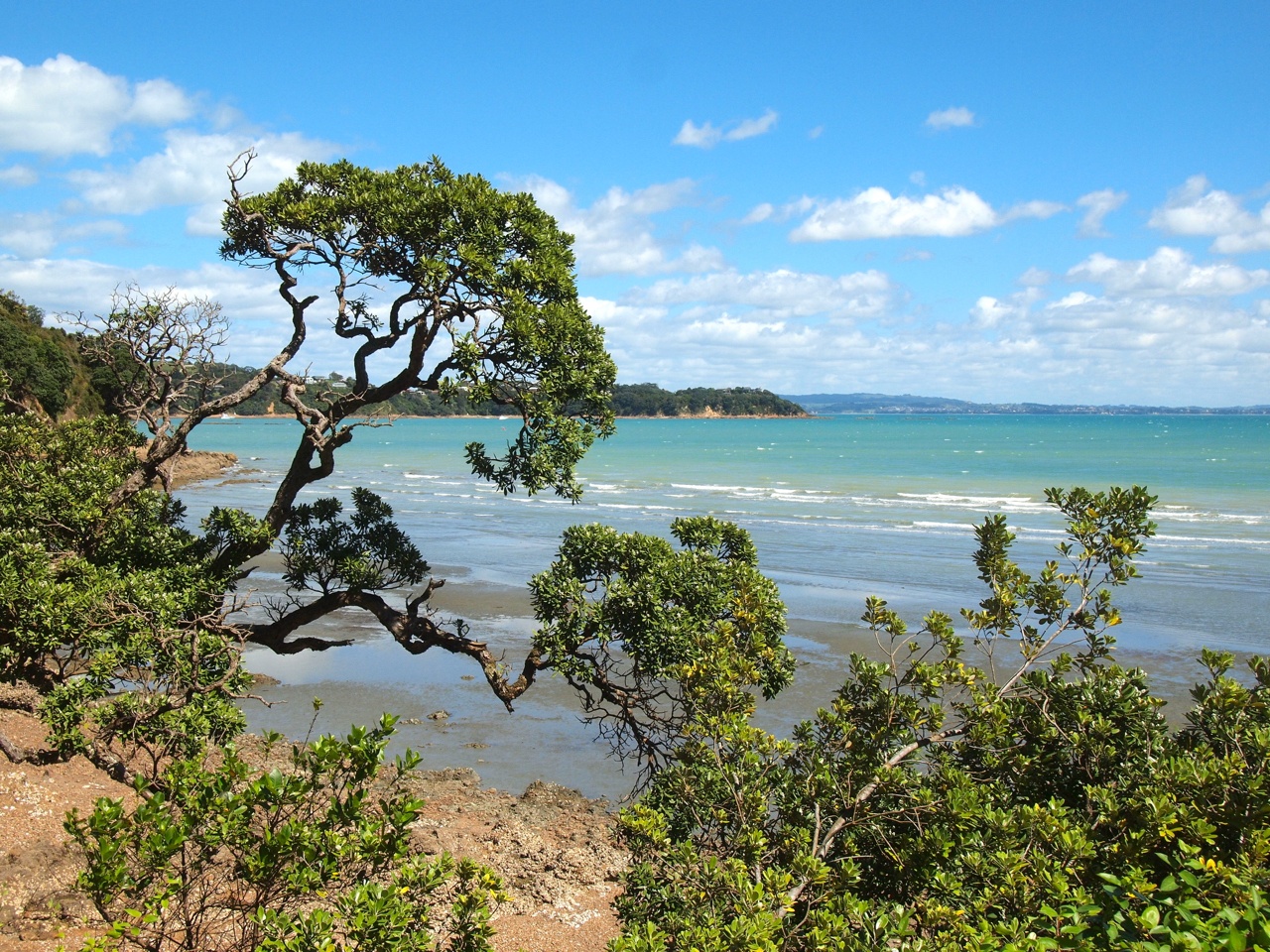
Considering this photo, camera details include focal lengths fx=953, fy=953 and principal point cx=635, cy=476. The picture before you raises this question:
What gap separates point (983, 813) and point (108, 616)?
20.8 feet

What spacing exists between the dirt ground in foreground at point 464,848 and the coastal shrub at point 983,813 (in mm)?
2033

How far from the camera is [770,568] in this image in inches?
981

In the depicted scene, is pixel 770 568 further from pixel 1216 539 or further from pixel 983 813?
pixel 983 813

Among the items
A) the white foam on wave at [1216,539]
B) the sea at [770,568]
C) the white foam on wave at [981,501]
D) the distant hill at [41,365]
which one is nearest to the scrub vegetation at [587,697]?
the sea at [770,568]

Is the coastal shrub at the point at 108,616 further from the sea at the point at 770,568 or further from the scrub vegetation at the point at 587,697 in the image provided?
the sea at the point at 770,568

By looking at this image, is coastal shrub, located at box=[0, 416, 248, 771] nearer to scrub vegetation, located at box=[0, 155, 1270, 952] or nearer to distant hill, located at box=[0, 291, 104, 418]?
scrub vegetation, located at box=[0, 155, 1270, 952]

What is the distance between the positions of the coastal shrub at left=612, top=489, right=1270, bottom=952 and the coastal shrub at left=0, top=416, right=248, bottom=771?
377cm

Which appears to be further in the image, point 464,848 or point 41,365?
point 41,365

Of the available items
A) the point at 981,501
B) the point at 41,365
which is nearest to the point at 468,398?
the point at 981,501

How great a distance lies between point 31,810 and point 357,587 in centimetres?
361

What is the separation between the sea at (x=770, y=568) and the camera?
533 inches

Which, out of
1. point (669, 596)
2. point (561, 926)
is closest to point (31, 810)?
point (561, 926)

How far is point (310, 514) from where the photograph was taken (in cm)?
1038

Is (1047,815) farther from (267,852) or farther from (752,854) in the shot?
(267,852)
